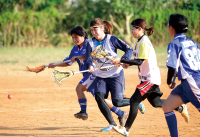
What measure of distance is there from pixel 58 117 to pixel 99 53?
6.94ft

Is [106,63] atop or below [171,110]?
atop

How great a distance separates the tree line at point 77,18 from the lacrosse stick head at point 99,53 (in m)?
20.9

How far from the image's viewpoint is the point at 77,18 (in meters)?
28.1

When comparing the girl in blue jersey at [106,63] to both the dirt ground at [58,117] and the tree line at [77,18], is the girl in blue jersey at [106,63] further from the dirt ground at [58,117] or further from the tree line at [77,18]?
the tree line at [77,18]

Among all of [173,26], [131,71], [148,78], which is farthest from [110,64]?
[131,71]

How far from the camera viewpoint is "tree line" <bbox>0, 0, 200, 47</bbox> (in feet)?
83.9

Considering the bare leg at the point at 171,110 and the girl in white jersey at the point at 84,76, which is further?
the girl in white jersey at the point at 84,76

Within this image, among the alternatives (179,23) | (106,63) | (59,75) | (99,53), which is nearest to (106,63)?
(106,63)

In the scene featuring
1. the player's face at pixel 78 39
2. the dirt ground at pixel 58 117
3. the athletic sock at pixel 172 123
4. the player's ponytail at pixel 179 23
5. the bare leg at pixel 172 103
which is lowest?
the dirt ground at pixel 58 117

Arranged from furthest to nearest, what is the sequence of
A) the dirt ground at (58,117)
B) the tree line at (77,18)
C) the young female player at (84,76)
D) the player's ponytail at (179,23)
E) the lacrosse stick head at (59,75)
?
the tree line at (77,18)
the young female player at (84,76)
the dirt ground at (58,117)
the lacrosse stick head at (59,75)
the player's ponytail at (179,23)

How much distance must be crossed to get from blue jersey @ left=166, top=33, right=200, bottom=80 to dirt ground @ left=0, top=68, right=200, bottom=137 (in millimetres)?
1573

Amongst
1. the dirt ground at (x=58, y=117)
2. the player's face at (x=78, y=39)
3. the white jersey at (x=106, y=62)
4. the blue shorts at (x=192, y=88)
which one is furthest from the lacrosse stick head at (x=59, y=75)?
the blue shorts at (x=192, y=88)

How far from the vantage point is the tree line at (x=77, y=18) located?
2556 centimetres

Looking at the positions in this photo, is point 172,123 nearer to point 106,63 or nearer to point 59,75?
point 106,63
